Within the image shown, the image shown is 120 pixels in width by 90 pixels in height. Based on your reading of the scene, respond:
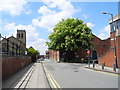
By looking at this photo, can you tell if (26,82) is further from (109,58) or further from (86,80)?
(109,58)

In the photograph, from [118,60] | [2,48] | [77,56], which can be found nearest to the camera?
[2,48]

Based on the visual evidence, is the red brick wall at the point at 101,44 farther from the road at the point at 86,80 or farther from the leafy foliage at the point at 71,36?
the road at the point at 86,80

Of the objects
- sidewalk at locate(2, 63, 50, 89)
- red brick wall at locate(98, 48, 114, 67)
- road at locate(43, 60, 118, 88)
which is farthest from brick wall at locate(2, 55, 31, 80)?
red brick wall at locate(98, 48, 114, 67)

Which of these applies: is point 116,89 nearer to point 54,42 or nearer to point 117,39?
point 117,39

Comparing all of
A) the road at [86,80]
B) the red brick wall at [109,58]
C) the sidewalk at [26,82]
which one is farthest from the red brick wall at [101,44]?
the sidewalk at [26,82]

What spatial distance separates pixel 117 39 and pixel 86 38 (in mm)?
26609

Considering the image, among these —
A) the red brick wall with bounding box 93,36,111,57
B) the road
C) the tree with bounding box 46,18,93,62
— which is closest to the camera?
the road

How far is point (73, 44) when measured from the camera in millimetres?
51438

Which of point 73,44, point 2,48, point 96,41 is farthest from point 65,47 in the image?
point 2,48

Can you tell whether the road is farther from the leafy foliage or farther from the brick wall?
the leafy foliage

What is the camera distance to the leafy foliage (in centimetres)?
5138

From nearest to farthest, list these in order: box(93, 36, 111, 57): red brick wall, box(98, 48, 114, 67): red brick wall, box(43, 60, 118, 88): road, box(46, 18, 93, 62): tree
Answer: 1. box(43, 60, 118, 88): road
2. box(98, 48, 114, 67): red brick wall
3. box(46, 18, 93, 62): tree
4. box(93, 36, 111, 57): red brick wall

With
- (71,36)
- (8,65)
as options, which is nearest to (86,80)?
(8,65)

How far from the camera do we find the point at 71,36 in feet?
170
